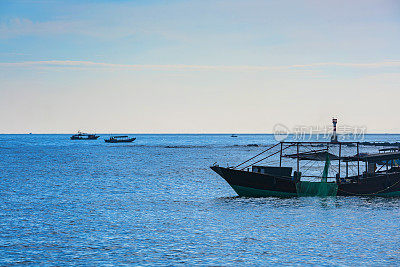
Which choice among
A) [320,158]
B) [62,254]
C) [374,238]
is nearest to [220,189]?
[320,158]

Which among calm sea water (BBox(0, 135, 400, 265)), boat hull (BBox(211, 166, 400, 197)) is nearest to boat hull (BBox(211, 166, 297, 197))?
boat hull (BBox(211, 166, 400, 197))

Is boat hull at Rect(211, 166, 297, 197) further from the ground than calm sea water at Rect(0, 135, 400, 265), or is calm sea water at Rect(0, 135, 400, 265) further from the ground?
boat hull at Rect(211, 166, 297, 197)

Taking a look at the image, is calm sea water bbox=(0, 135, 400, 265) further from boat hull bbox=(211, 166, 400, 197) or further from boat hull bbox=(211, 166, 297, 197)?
boat hull bbox=(211, 166, 297, 197)

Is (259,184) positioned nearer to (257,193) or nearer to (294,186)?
(257,193)

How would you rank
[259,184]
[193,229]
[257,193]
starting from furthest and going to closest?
[257,193]
[259,184]
[193,229]

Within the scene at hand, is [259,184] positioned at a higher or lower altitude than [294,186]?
higher

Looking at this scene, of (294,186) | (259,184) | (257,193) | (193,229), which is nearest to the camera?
(193,229)

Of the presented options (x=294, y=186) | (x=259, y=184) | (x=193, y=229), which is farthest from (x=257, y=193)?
(x=193, y=229)

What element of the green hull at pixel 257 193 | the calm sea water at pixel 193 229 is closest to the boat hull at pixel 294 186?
the green hull at pixel 257 193

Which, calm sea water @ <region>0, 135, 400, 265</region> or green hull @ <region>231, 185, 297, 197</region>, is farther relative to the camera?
green hull @ <region>231, 185, 297, 197</region>

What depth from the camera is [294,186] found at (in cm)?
3831

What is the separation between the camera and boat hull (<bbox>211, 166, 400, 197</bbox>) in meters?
38.4

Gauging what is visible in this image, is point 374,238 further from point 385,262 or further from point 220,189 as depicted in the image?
point 220,189

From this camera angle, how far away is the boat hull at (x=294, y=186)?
126 ft
